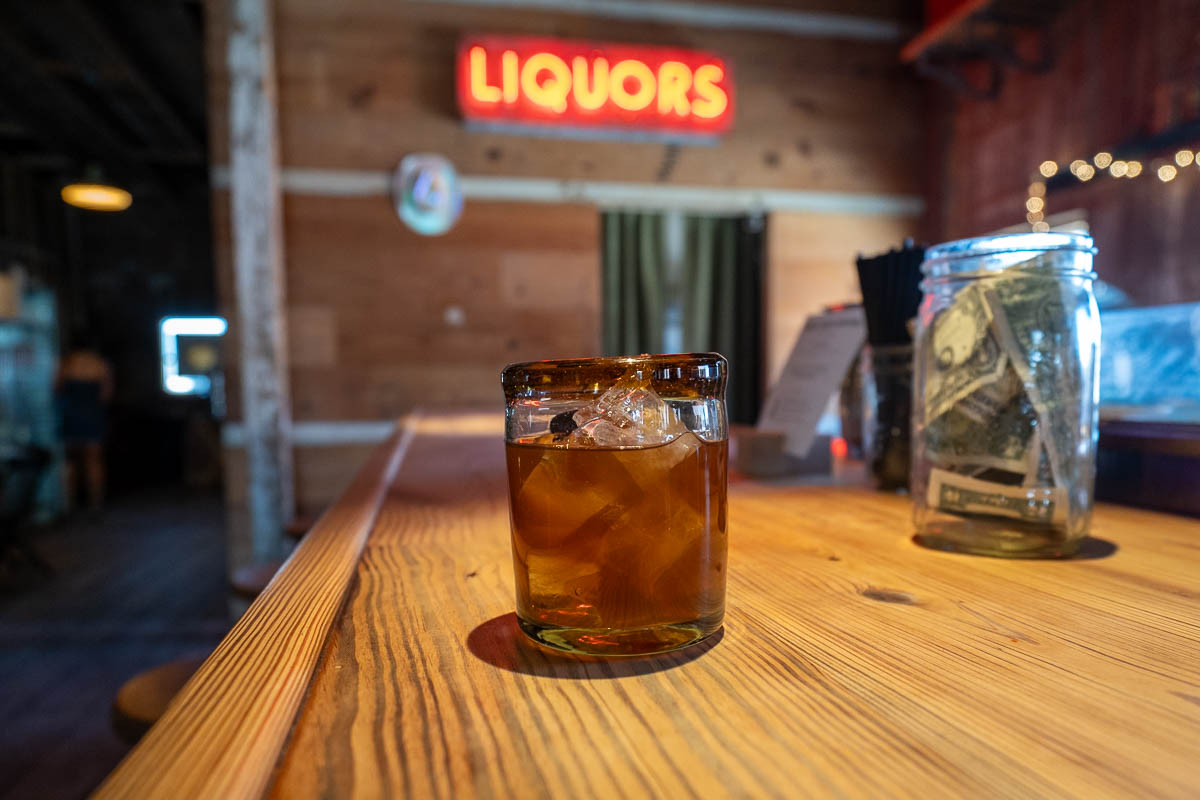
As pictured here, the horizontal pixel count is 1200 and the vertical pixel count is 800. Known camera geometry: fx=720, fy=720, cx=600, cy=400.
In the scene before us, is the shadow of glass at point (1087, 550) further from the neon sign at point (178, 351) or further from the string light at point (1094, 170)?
the neon sign at point (178, 351)

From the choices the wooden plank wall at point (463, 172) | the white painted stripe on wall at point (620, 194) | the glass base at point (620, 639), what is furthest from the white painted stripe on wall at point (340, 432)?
the glass base at point (620, 639)

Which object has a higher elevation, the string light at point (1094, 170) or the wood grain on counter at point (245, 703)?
the string light at point (1094, 170)

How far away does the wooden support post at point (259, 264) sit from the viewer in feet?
11.0

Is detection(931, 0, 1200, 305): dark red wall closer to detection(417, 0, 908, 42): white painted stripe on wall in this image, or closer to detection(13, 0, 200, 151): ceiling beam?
detection(417, 0, 908, 42): white painted stripe on wall

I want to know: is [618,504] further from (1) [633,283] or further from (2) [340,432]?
(1) [633,283]

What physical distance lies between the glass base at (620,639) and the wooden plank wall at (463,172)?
120 inches

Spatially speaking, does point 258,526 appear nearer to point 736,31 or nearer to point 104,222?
point 736,31

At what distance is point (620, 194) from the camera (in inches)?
155

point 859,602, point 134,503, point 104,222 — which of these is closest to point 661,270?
point 859,602

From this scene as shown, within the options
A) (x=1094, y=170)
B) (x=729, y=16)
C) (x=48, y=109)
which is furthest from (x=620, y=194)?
Result: (x=48, y=109)

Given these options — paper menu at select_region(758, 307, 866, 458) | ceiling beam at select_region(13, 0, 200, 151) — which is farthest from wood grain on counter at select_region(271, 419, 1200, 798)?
ceiling beam at select_region(13, 0, 200, 151)

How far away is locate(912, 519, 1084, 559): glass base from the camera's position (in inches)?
27.4

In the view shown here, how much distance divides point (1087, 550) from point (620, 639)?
1.79ft

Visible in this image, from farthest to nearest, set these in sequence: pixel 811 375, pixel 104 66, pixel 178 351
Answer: pixel 178 351 → pixel 104 66 → pixel 811 375
